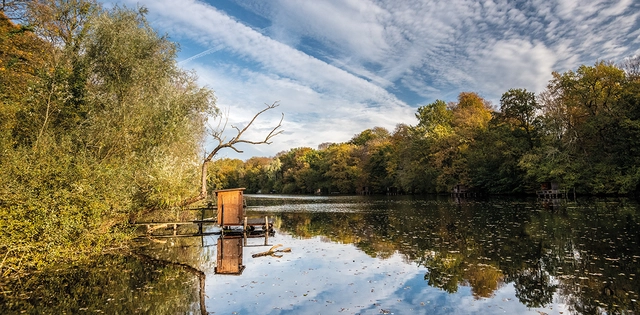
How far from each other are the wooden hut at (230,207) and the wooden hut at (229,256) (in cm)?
105

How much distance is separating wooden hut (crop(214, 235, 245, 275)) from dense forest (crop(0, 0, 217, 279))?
3647mm

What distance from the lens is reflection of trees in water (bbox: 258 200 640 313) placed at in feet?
30.4

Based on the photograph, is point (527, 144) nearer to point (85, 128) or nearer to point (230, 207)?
point (230, 207)

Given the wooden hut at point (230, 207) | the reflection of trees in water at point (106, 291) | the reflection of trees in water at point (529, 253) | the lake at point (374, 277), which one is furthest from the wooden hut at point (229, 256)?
the reflection of trees in water at point (529, 253)

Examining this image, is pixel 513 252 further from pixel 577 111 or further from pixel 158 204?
pixel 577 111

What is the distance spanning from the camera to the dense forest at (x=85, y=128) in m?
12.8

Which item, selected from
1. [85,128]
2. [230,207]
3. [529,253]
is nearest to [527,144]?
[529,253]

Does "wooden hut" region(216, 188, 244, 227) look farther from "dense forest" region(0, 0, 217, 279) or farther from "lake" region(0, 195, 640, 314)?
"lake" region(0, 195, 640, 314)

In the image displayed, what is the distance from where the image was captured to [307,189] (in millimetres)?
112375

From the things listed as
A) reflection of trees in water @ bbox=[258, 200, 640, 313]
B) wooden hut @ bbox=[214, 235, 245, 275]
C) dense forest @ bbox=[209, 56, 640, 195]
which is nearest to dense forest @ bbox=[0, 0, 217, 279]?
wooden hut @ bbox=[214, 235, 245, 275]

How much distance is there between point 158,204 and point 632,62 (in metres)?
52.4

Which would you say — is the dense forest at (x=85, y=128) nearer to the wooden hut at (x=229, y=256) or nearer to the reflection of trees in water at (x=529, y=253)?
the wooden hut at (x=229, y=256)

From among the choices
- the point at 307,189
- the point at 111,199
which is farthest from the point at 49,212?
the point at 307,189

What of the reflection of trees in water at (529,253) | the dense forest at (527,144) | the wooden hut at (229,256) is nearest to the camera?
the reflection of trees in water at (529,253)
